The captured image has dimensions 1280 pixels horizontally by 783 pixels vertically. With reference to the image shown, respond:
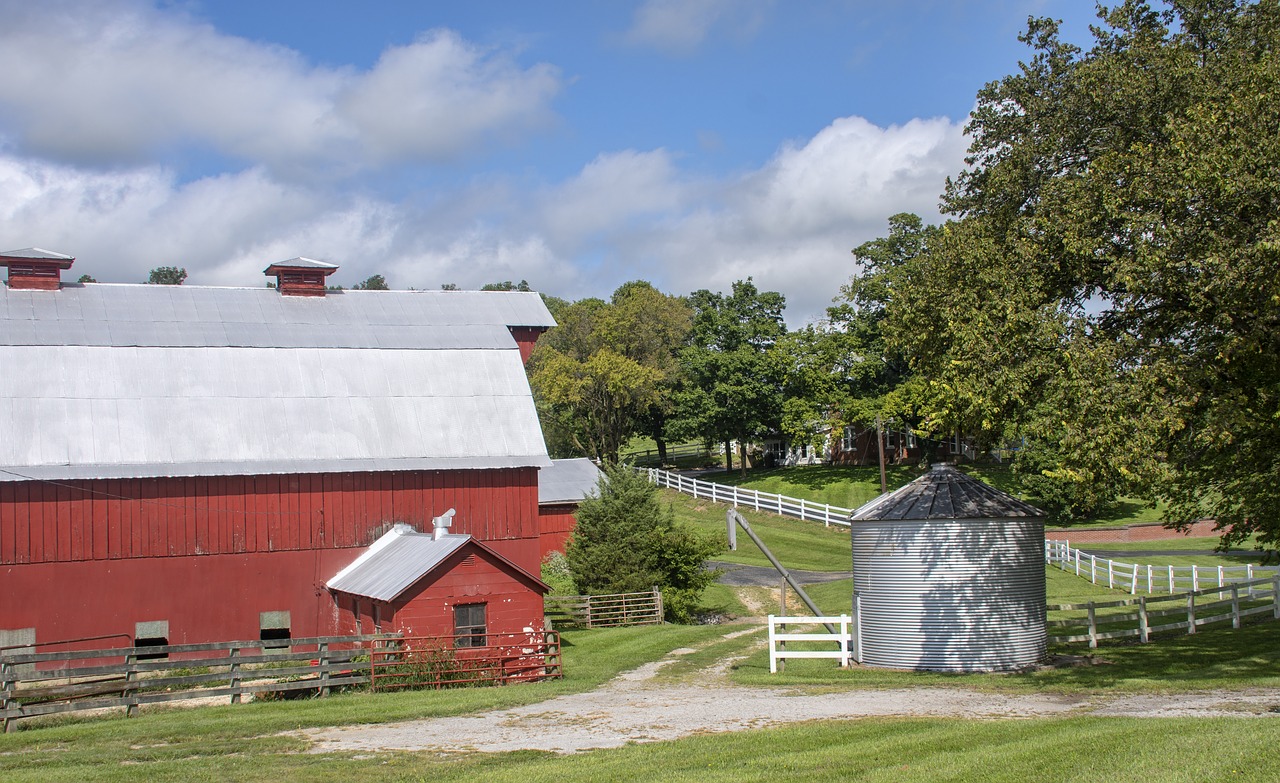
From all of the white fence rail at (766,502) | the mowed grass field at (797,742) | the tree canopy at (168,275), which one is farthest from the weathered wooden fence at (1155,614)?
the tree canopy at (168,275)

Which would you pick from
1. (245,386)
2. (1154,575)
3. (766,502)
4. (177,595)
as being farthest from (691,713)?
(766,502)

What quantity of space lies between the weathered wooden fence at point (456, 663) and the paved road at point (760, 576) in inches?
634

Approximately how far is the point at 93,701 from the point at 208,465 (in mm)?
10613

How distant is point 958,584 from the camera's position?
21516 millimetres

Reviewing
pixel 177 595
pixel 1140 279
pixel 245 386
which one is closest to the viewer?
pixel 1140 279

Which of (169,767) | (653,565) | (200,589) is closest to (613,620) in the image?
(653,565)

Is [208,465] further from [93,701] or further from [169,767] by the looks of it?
[169,767]

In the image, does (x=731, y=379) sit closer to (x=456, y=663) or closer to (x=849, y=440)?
(x=849, y=440)

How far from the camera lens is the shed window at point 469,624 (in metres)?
24.5

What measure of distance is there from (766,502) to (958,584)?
111 ft

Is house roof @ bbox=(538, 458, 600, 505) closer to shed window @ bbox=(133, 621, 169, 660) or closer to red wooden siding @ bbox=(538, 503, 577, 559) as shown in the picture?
red wooden siding @ bbox=(538, 503, 577, 559)

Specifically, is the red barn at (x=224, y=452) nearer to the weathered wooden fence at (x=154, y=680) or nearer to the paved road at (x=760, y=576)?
the weathered wooden fence at (x=154, y=680)

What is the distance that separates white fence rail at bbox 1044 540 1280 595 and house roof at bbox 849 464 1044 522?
13.2 m

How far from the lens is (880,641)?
2231cm
